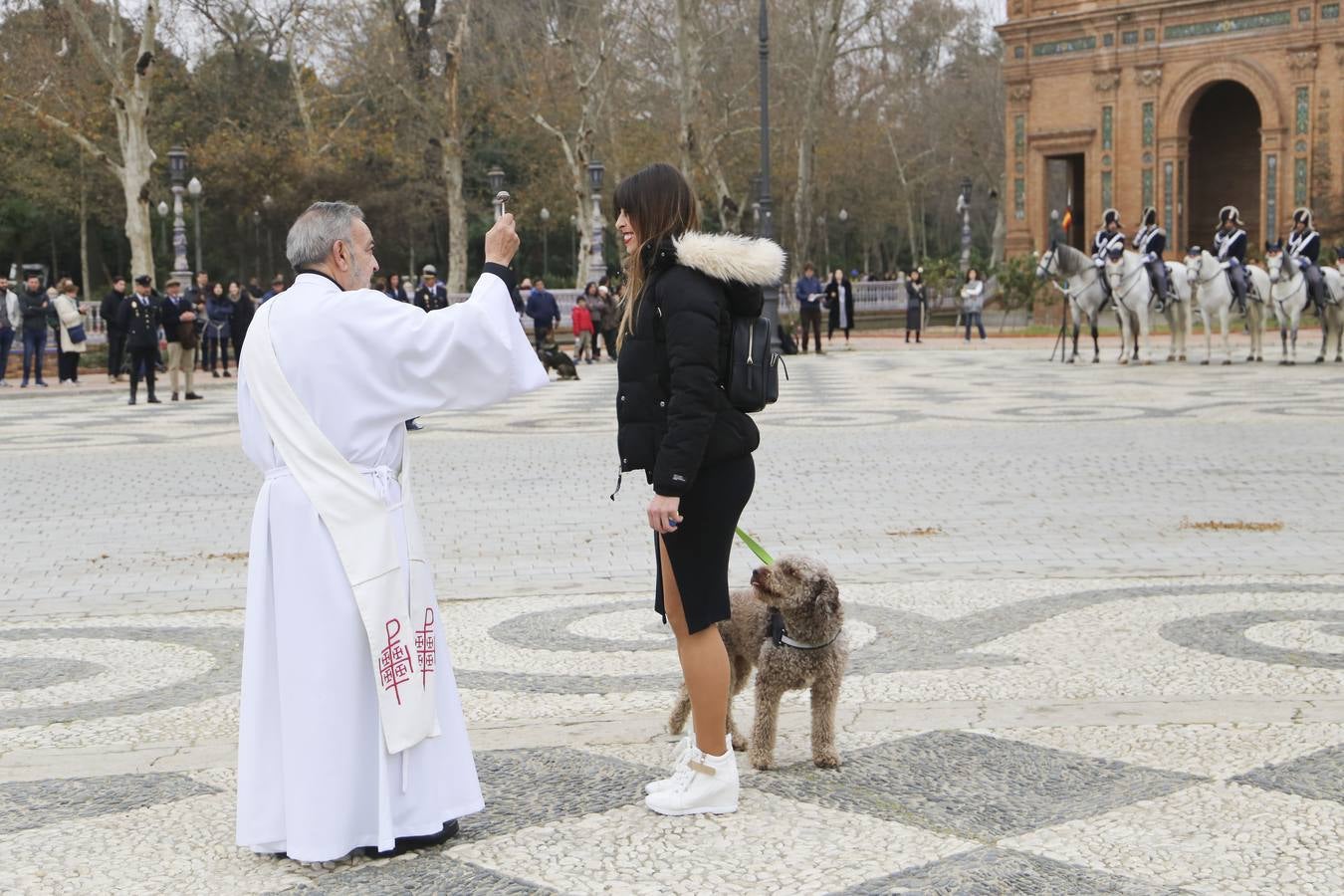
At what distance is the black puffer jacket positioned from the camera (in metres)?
4.28

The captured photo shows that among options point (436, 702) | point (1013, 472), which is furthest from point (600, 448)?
point (436, 702)

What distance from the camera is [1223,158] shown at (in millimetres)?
46531

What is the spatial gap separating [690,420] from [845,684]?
6.95 feet

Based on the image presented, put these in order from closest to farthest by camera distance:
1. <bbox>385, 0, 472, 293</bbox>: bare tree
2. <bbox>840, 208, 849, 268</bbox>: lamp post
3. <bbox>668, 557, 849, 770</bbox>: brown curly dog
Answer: <bbox>668, 557, 849, 770</bbox>: brown curly dog → <bbox>385, 0, 472, 293</bbox>: bare tree → <bbox>840, 208, 849, 268</bbox>: lamp post

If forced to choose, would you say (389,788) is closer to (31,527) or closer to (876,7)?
(31,527)

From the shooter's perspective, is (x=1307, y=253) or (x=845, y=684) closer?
(x=845, y=684)

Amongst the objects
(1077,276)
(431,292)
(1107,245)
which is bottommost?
(431,292)

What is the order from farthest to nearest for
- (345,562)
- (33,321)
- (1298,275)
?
(33,321), (1298,275), (345,562)

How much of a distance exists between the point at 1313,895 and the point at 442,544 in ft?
21.8

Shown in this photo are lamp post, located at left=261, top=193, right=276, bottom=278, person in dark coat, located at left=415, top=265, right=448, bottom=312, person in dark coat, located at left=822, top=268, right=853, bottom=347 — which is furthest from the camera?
lamp post, located at left=261, top=193, right=276, bottom=278

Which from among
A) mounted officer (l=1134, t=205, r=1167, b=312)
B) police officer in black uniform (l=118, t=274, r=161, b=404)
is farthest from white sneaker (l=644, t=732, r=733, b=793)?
mounted officer (l=1134, t=205, r=1167, b=312)

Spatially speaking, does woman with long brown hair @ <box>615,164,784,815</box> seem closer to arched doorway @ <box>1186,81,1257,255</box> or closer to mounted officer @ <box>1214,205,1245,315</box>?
mounted officer @ <box>1214,205,1245,315</box>

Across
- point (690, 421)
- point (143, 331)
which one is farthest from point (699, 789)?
point (143, 331)

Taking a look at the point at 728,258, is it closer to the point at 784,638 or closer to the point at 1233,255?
the point at 784,638
